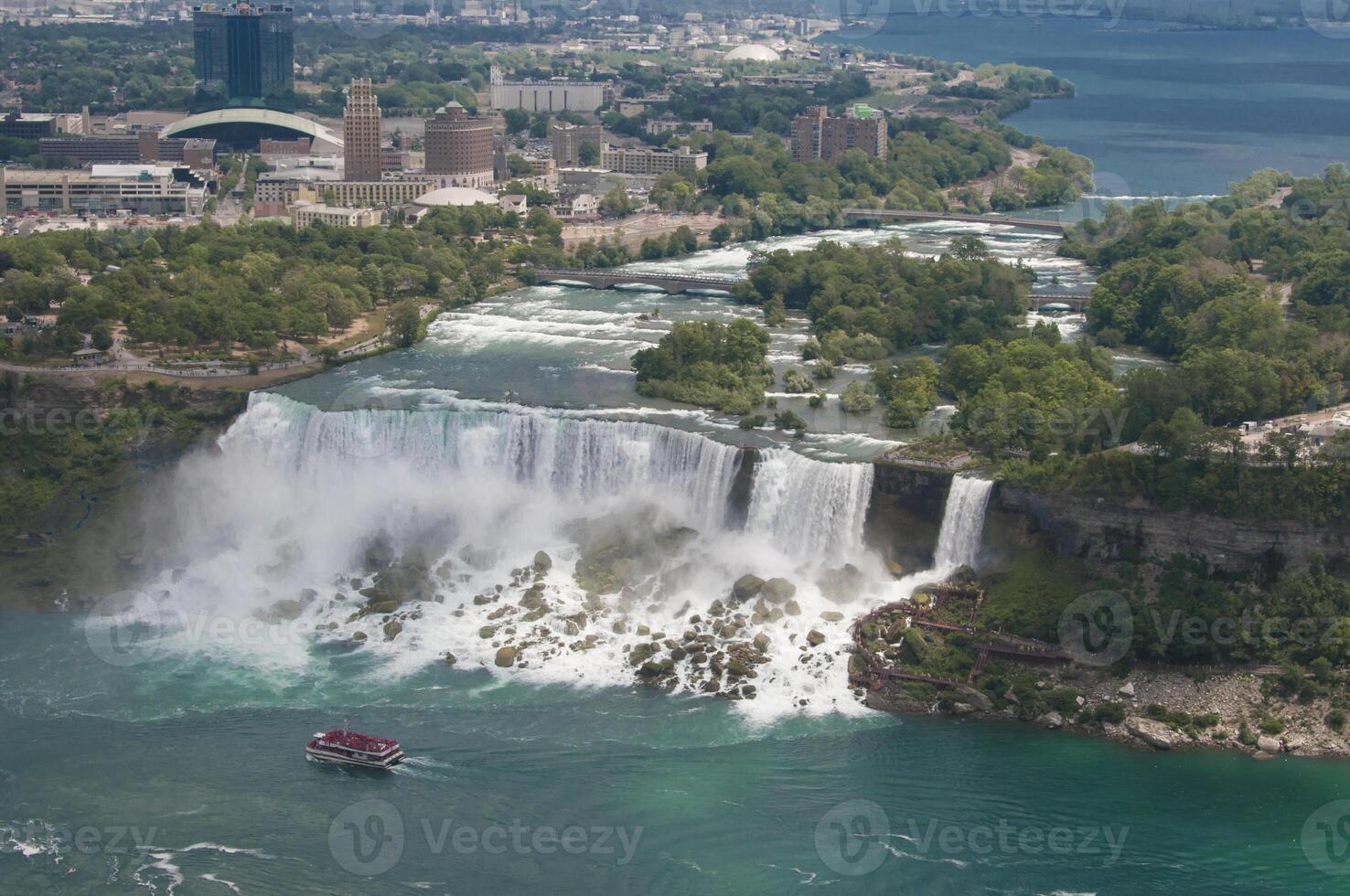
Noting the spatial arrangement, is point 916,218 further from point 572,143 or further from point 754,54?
point 754,54

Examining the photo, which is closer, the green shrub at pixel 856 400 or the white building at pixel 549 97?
the green shrub at pixel 856 400

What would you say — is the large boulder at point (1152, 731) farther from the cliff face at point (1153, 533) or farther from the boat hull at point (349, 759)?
the boat hull at point (349, 759)

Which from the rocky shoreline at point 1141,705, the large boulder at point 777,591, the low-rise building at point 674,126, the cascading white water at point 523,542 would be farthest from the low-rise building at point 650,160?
the rocky shoreline at point 1141,705

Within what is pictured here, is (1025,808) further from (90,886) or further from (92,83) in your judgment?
(92,83)

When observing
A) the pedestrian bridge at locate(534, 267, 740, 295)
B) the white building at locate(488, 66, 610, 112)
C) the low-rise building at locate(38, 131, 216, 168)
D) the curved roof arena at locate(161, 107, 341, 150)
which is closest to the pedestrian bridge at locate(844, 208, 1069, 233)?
the pedestrian bridge at locate(534, 267, 740, 295)

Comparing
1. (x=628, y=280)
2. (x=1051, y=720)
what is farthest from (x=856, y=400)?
(x=628, y=280)

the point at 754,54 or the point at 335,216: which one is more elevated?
the point at 754,54

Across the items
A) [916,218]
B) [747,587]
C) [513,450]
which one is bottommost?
[747,587]
